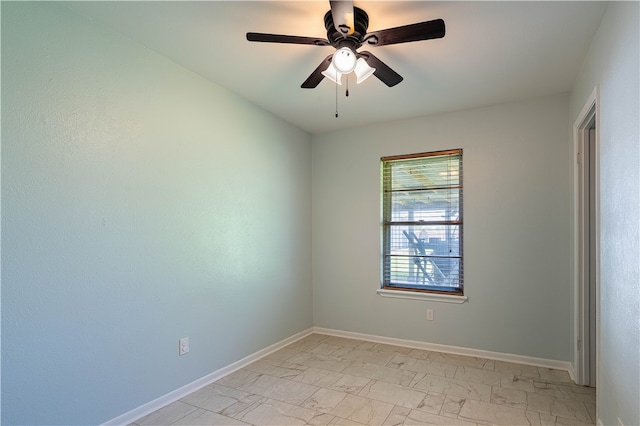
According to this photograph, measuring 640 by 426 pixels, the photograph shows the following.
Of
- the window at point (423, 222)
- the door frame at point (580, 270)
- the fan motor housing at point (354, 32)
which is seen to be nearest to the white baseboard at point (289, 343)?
the door frame at point (580, 270)

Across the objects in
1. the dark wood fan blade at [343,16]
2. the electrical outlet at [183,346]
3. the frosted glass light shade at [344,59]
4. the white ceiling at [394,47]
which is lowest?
the electrical outlet at [183,346]

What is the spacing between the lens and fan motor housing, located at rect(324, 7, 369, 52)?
2033mm

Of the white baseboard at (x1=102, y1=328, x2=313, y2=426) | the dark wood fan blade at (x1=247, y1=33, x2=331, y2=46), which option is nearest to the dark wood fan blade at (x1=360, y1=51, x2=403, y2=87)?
the dark wood fan blade at (x1=247, y1=33, x2=331, y2=46)

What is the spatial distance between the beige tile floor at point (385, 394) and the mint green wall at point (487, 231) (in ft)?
1.23

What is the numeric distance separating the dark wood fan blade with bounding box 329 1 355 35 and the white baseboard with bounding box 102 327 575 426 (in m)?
2.74

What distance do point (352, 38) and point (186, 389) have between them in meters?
2.79

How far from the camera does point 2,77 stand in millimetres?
1816

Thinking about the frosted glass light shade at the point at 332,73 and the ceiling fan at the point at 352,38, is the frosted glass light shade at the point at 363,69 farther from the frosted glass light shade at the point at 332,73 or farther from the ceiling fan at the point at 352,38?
the frosted glass light shade at the point at 332,73

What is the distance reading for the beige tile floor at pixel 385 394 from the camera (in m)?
2.43

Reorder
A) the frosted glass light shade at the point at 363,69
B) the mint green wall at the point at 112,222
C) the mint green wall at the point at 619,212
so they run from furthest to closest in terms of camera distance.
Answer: the frosted glass light shade at the point at 363,69
the mint green wall at the point at 112,222
the mint green wall at the point at 619,212

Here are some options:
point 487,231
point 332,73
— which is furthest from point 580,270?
point 332,73

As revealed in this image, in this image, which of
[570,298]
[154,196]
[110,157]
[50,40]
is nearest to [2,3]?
[50,40]

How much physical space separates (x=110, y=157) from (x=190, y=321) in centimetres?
139

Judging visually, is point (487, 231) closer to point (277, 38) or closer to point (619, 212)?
point (619, 212)
